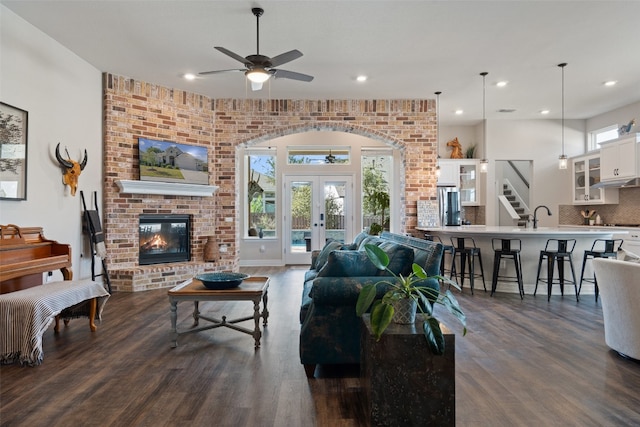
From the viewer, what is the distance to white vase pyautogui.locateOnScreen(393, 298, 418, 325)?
1.95 m

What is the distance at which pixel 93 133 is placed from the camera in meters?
5.10

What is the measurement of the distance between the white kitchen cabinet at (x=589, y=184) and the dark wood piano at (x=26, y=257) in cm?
850

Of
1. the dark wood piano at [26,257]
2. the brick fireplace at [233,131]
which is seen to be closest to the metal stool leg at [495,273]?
the brick fireplace at [233,131]

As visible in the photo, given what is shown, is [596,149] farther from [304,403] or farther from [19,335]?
[19,335]

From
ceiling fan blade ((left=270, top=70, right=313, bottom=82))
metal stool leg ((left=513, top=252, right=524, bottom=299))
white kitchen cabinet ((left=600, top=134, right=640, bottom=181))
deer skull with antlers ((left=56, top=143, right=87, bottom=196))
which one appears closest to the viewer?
ceiling fan blade ((left=270, top=70, right=313, bottom=82))

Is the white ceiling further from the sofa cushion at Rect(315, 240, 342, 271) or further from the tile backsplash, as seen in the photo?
the sofa cushion at Rect(315, 240, 342, 271)

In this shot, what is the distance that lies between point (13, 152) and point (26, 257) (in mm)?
1075

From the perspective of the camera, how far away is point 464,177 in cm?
813

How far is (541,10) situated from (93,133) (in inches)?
215

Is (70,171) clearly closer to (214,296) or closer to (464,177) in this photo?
(214,296)

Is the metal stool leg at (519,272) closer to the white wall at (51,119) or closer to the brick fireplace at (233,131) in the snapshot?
the brick fireplace at (233,131)

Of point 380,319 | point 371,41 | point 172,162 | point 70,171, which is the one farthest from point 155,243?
point 380,319

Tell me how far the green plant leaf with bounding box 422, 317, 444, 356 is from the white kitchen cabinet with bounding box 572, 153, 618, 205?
709cm

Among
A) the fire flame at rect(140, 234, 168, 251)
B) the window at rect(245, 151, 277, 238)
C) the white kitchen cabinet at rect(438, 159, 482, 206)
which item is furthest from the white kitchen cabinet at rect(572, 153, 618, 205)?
the fire flame at rect(140, 234, 168, 251)
